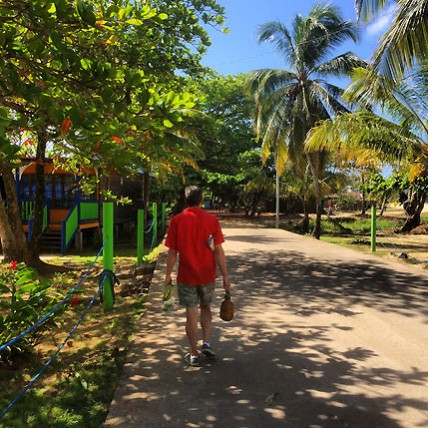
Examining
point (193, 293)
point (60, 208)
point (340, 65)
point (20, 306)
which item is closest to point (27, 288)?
point (20, 306)

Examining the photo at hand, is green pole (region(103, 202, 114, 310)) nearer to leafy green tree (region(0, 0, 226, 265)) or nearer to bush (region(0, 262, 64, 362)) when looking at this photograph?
leafy green tree (region(0, 0, 226, 265))

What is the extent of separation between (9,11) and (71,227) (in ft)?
38.2

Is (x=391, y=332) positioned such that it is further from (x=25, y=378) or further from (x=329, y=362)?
(x=25, y=378)

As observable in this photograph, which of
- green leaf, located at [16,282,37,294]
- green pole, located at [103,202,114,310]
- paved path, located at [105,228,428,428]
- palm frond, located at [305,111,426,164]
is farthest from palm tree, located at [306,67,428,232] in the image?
green leaf, located at [16,282,37,294]

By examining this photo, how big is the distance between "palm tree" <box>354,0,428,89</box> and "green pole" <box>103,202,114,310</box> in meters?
6.15

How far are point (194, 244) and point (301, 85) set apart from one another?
1682cm

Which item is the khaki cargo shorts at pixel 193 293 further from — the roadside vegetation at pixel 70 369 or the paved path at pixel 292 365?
the roadside vegetation at pixel 70 369

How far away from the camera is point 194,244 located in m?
4.13

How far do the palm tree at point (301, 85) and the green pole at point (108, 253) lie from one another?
1372cm

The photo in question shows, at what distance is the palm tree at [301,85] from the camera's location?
18.3 metres

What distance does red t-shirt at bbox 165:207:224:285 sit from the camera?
412 centimetres

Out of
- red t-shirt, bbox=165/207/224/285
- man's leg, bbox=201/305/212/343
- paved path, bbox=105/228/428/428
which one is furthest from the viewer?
man's leg, bbox=201/305/212/343

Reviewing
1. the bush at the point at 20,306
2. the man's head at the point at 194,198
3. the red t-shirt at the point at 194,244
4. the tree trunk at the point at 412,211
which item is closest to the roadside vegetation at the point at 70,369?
the bush at the point at 20,306

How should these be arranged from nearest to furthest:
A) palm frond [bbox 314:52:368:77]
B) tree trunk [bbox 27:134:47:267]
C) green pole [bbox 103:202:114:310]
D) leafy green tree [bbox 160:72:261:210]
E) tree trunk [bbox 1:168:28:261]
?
green pole [bbox 103:202:114:310]
tree trunk [bbox 1:168:28:261]
tree trunk [bbox 27:134:47:267]
palm frond [bbox 314:52:368:77]
leafy green tree [bbox 160:72:261:210]
